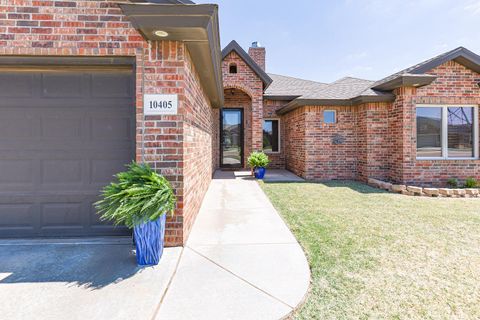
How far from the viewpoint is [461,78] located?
761 cm

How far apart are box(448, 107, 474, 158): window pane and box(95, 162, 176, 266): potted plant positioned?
31.0 feet

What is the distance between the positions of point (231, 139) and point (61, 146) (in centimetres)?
889

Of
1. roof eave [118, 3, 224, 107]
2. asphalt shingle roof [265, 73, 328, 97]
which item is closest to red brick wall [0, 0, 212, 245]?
roof eave [118, 3, 224, 107]

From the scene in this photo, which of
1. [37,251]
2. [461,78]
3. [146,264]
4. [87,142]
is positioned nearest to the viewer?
[146,264]

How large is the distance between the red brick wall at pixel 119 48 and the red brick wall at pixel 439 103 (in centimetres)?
762

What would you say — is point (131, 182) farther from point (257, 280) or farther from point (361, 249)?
point (361, 249)

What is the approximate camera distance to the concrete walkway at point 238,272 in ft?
6.72

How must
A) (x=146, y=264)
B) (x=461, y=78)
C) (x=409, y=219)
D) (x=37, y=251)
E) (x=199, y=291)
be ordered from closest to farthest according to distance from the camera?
(x=199, y=291) → (x=146, y=264) → (x=37, y=251) → (x=409, y=219) → (x=461, y=78)

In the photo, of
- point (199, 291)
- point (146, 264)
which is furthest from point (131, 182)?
point (199, 291)

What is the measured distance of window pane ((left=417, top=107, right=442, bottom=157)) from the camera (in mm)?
7668

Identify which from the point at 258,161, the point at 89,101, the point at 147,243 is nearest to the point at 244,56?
the point at 258,161

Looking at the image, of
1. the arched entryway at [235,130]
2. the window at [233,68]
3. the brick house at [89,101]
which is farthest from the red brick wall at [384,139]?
the brick house at [89,101]

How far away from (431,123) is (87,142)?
32.3 feet

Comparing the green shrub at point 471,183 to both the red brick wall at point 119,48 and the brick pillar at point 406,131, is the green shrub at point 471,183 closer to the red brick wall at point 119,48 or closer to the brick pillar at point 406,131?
the brick pillar at point 406,131
